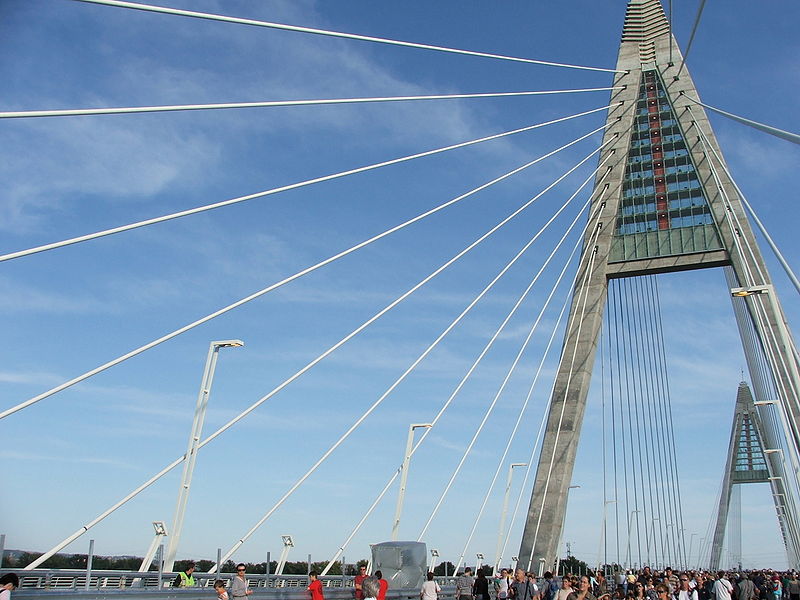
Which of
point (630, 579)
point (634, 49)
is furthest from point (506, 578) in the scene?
point (634, 49)

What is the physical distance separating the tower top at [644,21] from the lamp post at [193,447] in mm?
19408

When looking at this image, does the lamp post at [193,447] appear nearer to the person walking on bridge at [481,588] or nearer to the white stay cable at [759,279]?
the person walking on bridge at [481,588]

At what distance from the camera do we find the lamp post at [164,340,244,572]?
53.8 ft

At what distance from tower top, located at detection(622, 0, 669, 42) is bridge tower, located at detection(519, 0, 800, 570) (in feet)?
0.25

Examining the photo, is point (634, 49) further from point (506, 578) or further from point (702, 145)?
point (506, 578)

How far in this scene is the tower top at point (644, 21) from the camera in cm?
2978

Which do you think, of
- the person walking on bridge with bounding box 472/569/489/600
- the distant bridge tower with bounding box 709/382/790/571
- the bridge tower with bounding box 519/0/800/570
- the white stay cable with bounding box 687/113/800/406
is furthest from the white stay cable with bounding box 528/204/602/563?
the distant bridge tower with bounding box 709/382/790/571

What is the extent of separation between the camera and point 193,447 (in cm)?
1714

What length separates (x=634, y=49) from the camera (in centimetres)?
2977

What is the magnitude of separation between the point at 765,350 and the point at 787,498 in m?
23.6

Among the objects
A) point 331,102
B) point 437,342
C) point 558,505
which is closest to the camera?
point 331,102

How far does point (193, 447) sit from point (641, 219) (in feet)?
57.6

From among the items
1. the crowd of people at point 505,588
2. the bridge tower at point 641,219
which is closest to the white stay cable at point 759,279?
the bridge tower at point 641,219

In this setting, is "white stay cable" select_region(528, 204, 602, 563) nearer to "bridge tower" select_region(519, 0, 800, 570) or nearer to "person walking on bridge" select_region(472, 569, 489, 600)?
"bridge tower" select_region(519, 0, 800, 570)
